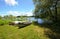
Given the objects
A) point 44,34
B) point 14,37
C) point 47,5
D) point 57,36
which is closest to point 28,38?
point 14,37

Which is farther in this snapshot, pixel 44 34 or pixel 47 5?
pixel 47 5

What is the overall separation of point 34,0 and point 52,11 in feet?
10.8

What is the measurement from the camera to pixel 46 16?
1856 centimetres

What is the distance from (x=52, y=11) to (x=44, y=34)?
751 centimetres

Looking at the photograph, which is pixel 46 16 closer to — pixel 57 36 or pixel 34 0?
pixel 34 0

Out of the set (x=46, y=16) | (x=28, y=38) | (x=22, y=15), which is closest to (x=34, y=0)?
(x=46, y=16)

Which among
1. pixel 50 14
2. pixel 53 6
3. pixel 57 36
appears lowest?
pixel 57 36

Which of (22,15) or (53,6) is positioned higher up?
(53,6)

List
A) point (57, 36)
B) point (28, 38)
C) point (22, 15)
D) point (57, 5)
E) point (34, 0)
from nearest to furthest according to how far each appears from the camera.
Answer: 1. point (28, 38)
2. point (57, 36)
3. point (57, 5)
4. point (34, 0)
5. point (22, 15)

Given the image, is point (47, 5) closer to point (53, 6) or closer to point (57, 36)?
point (53, 6)

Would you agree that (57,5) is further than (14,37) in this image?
Yes

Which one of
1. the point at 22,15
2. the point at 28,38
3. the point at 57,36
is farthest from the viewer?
the point at 22,15

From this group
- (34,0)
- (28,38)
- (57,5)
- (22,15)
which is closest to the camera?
(28,38)

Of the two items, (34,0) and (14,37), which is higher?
(34,0)
